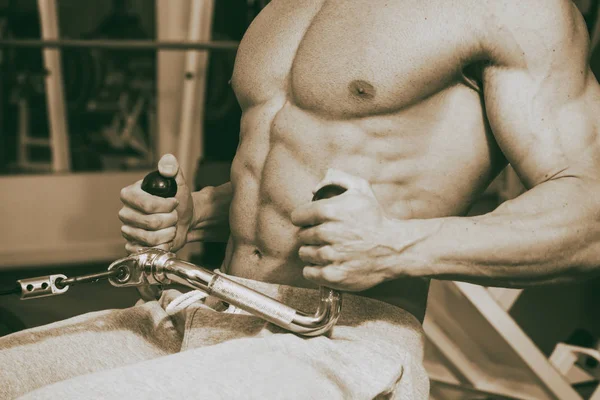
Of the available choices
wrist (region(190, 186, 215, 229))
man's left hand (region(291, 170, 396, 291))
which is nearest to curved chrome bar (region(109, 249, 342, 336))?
man's left hand (region(291, 170, 396, 291))

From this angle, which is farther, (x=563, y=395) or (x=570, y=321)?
(x=570, y=321)

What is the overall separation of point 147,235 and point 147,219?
3 centimetres

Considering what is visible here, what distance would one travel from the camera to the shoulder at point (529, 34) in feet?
2.98

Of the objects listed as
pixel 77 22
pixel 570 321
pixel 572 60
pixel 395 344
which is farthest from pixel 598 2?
pixel 77 22

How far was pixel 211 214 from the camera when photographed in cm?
128

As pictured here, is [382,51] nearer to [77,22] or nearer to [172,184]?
[172,184]

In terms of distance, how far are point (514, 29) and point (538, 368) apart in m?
1.30

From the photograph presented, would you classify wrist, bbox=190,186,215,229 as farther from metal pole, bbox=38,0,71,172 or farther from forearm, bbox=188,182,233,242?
metal pole, bbox=38,0,71,172

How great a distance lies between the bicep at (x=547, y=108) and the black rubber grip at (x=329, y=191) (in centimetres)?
26

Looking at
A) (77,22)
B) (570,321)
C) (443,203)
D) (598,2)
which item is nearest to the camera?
(443,203)

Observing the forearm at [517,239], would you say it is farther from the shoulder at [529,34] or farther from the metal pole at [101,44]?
the metal pole at [101,44]

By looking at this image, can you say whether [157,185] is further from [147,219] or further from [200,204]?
[200,204]

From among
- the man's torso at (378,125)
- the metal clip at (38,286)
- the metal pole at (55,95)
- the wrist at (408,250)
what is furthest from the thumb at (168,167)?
the metal pole at (55,95)

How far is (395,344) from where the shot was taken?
3.15 ft
